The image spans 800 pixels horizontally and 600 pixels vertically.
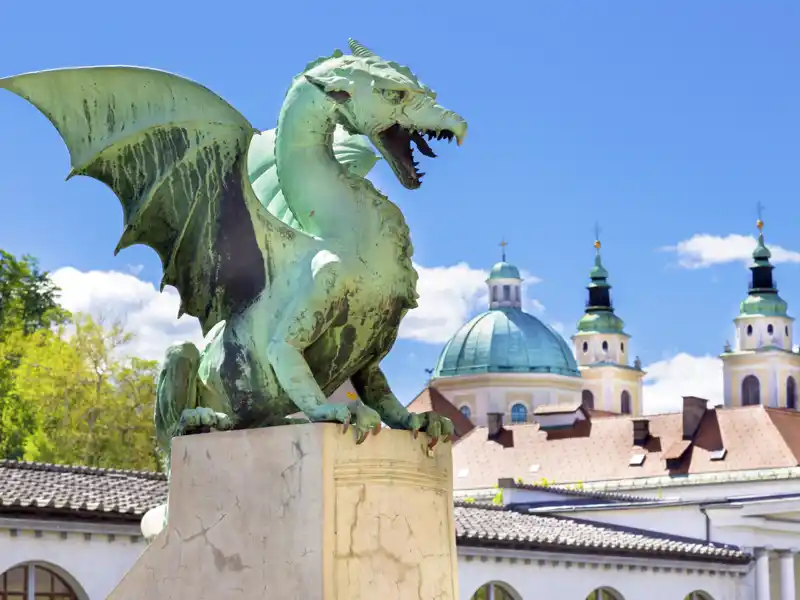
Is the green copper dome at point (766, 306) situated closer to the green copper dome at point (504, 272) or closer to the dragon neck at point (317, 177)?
the green copper dome at point (504, 272)

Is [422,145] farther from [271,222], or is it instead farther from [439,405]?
[439,405]

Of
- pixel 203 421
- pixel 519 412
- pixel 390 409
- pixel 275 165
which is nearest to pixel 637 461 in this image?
pixel 519 412

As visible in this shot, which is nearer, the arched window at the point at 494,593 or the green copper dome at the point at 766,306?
the arched window at the point at 494,593

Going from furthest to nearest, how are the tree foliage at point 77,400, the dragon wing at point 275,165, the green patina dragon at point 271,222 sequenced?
the tree foliage at point 77,400
the dragon wing at point 275,165
the green patina dragon at point 271,222

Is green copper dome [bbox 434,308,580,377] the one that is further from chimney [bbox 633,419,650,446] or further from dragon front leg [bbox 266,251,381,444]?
dragon front leg [bbox 266,251,381,444]

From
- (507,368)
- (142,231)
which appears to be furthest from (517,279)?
(142,231)

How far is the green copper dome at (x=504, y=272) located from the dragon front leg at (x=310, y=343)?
359 ft

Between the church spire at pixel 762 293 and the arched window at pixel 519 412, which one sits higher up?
the church spire at pixel 762 293

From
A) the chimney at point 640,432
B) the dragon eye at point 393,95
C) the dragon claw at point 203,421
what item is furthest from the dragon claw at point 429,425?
the chimney at point 640,432

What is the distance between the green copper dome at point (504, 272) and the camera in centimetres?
11794

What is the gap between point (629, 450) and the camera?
83625 mm

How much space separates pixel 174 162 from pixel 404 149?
4.08ft

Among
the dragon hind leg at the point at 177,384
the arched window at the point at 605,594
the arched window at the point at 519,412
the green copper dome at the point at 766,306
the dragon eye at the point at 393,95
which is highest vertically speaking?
the green copper dome at the point at 766,306

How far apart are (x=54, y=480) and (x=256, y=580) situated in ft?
64.8
